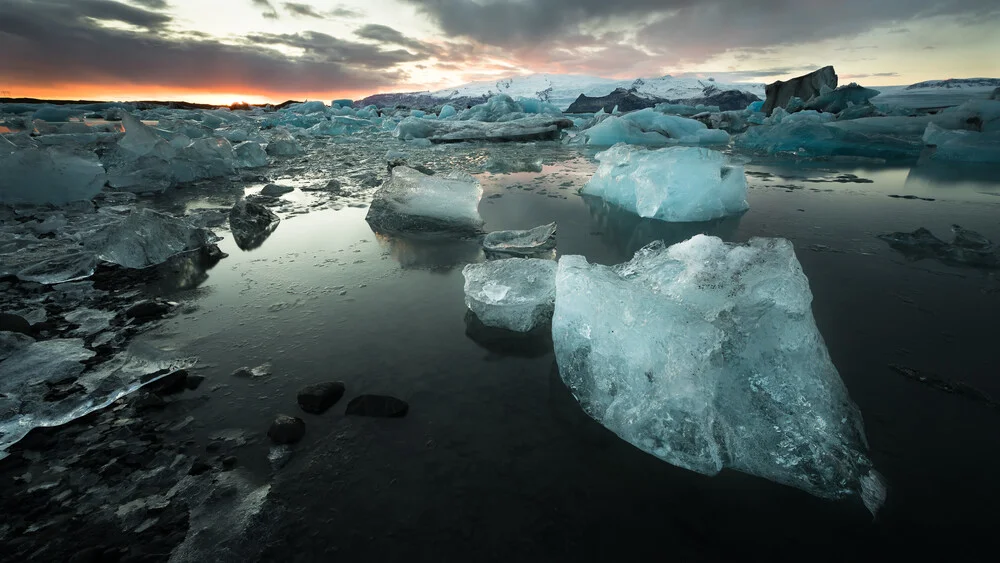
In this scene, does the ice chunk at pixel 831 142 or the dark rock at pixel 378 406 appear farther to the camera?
the ice chunk at pixel 831 142

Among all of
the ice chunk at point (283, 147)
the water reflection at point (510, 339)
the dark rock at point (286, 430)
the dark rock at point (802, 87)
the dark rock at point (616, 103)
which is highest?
the dark rock at point (616, 103)

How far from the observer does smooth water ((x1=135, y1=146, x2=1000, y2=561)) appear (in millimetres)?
1127

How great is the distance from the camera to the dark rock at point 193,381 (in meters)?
1.74

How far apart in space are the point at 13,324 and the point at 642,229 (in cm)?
462

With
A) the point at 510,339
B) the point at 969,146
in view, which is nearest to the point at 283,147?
the point at 510,339

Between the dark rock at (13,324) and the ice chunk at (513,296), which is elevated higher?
the ice chunk at (513,296)

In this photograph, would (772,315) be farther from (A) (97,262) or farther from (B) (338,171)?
(B) (338,171)

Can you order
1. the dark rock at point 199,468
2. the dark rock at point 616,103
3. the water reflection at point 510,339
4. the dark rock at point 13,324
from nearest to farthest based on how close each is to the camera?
the dark rock at point 199,468
the water reflection at point 510,339
the dark rock at point 13,324
the dark rock at point 616,103

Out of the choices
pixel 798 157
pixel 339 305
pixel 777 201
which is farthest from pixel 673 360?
pixel 798 157

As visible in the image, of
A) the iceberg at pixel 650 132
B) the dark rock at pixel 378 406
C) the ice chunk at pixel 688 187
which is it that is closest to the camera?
the dark rock at pixel 378 406

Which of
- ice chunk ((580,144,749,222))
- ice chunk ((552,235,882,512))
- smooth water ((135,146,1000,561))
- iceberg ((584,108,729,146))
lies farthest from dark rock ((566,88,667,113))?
ice chunk ((552,235,882,512))

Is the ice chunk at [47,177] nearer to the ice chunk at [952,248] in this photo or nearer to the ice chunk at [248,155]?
the ice chunk at [248,155]

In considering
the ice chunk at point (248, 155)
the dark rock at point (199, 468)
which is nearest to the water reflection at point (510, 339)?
the dark rock at point (199, 468)

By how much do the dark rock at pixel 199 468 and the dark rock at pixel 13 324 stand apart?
1.71 meters
